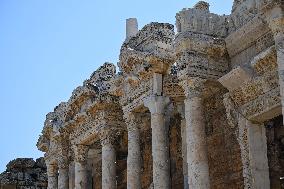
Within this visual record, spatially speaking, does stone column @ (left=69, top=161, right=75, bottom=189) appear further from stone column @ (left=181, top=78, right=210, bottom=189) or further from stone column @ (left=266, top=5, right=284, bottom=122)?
stone column @ (left=266, top=5, right=284, bottom=122)

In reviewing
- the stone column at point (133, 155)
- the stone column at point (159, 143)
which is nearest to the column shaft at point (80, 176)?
the stone column at point (133, 155)

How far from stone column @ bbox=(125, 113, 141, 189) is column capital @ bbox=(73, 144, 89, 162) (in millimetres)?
3326

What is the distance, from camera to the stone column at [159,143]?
12.7 m

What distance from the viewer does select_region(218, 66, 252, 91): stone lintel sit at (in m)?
11.3

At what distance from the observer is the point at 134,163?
551 inches

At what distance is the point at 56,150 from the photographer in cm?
1900

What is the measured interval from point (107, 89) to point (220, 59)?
161 inches

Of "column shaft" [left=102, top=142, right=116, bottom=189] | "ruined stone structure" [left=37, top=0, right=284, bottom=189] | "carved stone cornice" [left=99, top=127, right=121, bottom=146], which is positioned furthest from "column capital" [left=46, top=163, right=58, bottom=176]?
"column shaft" [left=102, top=142, right=116, bottom=189]

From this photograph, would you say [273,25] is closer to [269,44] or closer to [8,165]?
[269,44]

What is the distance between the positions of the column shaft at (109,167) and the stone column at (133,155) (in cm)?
123

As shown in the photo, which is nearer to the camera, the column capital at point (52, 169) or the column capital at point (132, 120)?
the column capital at point (132, 120)

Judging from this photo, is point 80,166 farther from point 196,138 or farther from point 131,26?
point 196,138

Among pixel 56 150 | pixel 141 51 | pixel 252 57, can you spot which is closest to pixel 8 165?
pixel 56 150

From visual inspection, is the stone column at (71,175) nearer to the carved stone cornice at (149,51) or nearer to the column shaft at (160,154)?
the carved stone cornice at (149,51)
